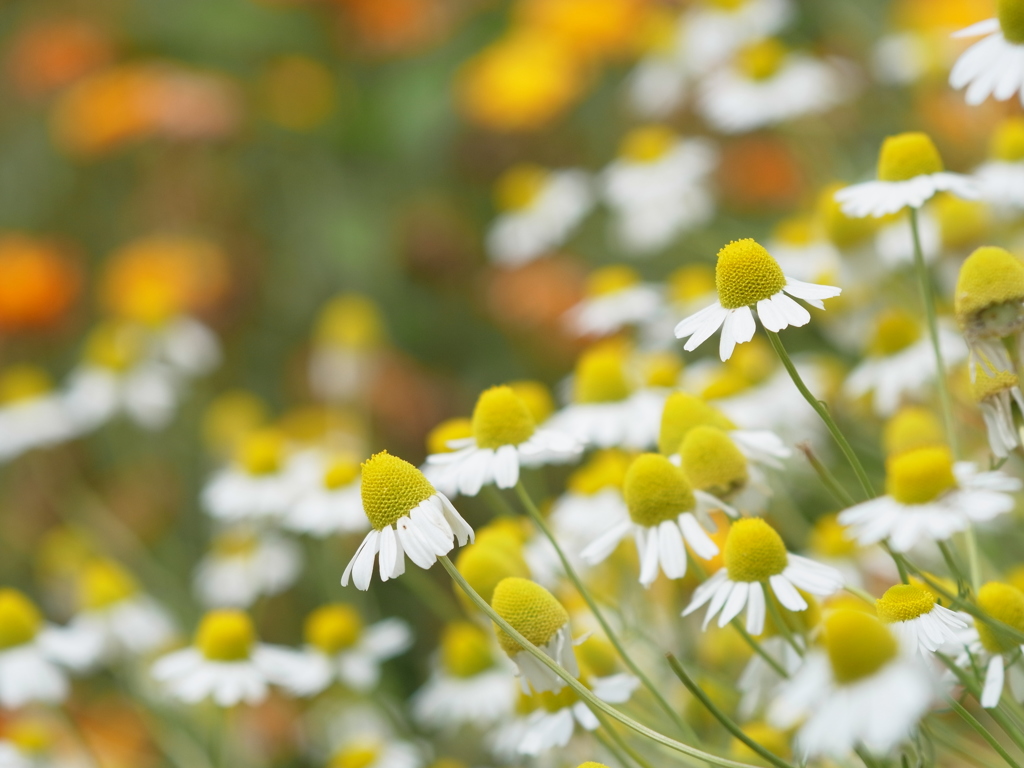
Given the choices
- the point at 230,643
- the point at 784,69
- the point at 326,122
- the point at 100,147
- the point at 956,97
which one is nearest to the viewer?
the point at 230,643

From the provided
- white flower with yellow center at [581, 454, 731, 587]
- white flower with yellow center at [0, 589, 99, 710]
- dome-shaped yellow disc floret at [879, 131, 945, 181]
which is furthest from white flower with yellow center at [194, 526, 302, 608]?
dome-shaped yellow disc floret at [879, 131, 945, 181]

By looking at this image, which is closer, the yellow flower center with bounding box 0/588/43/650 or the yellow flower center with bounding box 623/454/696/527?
the yellow flower center with bounding box 623/454/696/527

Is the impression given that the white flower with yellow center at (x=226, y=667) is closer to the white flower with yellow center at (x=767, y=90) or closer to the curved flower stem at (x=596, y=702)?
the curved flower stem at (x=596, y=702)

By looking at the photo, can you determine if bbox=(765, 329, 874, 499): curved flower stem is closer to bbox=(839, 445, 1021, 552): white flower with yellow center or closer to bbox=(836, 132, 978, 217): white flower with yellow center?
bbox=(839, 445, 1021, 552): white flower with yellow center

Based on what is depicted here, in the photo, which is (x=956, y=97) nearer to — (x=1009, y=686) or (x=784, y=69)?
(x=784, y=69)

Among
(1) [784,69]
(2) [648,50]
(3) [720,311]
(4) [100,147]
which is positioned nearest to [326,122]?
(4) [100,147]

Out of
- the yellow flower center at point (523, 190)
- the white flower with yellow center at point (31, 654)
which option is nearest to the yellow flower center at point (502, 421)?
the white flower with yellow center at point (31, 654)

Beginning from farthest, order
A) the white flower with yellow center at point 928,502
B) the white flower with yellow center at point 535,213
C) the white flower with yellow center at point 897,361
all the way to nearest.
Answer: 1. the white flower with yellow center at point 535,213
2. the white flower with yellow center at point 897,361
3. the white flower with yellow center at point 928,502
